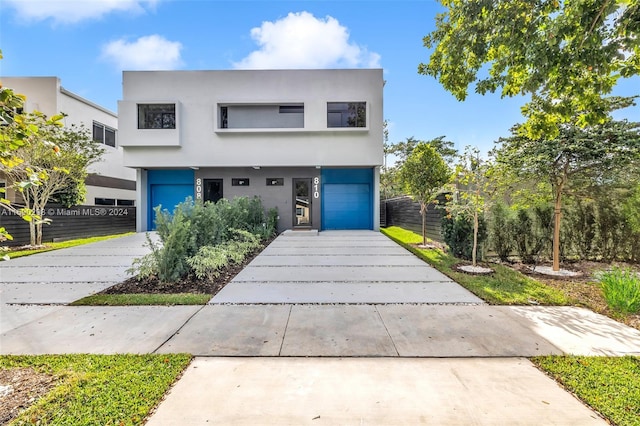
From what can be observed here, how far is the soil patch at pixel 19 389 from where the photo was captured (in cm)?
220

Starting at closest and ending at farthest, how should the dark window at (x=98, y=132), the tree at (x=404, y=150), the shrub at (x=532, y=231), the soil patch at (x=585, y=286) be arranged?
the soil patch at (x=585, y=286) → the shrub at (x=532, y=231) → the dark window at (x=98, y=132) → the tree at (x=404, y=150)

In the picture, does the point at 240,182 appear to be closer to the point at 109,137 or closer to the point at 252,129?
the point at 252,129

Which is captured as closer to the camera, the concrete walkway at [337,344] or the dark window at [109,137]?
the concrete walkway at [337,344]

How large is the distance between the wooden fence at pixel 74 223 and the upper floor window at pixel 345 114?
1158 cm

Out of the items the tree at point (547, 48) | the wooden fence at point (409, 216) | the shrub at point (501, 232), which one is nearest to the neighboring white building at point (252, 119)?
the wooden fence at point (409, 216)

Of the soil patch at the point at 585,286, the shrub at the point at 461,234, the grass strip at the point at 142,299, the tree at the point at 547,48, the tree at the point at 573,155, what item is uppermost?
the tree at the point at 547,48

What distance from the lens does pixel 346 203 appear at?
608 inches

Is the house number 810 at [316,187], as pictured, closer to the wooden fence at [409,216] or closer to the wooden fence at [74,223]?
the wooden fence at [409,216]

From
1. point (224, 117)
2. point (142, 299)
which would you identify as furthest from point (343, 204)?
point (142, 299)

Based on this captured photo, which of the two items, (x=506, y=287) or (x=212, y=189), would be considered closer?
(x=506, y=287)

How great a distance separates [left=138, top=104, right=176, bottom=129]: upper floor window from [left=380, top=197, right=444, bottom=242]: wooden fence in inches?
477

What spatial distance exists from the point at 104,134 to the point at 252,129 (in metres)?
11.2

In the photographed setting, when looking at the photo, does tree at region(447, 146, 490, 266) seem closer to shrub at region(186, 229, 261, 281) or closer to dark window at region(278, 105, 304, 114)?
shrub at region(186, 229, 261, 281)

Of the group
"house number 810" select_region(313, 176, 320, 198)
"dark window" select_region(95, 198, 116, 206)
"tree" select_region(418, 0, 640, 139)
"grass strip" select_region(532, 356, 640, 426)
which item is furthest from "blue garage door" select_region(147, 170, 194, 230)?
"grass strip" select_region(532, 356, 640, 426)
